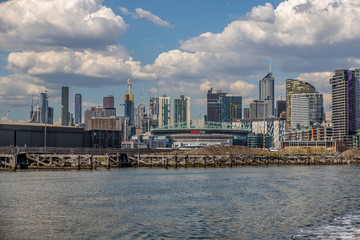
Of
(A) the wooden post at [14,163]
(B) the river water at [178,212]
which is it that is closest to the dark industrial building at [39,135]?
(A) the wooden post at [14,163]

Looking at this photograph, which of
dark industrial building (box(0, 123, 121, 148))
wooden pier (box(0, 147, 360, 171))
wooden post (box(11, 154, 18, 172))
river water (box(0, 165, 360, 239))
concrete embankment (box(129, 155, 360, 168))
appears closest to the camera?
river water (box(0, 165, 360, 239))

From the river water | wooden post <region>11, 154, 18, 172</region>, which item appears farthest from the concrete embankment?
the river water

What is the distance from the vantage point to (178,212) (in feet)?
164

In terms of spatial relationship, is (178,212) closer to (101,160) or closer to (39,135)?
(101,160)

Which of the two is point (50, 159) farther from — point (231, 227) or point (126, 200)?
point (231, 227)

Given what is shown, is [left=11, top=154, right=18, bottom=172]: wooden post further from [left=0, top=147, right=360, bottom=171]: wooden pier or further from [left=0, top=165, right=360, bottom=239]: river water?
[left=0, top=165, right=360, bottom=239]: river water

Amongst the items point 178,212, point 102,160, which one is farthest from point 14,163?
point 178,212

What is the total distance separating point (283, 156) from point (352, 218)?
489 feet

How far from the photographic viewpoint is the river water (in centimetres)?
3906

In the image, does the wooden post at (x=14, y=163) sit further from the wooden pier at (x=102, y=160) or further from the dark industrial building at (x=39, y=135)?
the dark industrial building at (x=39, y=135)

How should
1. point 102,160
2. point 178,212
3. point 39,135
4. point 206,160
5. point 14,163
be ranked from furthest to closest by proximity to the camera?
point 39,135
point 206,160
point 102,160
point 14,163
point 178,212

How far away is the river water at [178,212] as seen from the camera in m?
39.1

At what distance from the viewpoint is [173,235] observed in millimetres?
38000

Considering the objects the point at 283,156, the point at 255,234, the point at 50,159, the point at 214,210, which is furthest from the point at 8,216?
the point at 283,156
